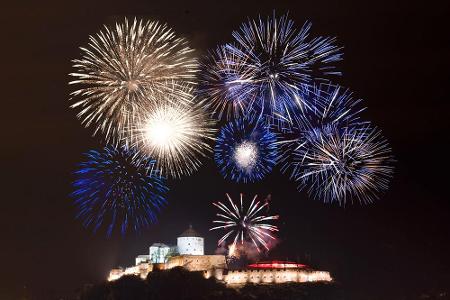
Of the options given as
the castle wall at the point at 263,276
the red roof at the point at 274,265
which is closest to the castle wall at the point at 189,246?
the red roof at the point at 274,265

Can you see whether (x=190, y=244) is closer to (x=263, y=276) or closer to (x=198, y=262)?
A: (x=198, y=262)

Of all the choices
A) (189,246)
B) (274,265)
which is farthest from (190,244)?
(274,265)

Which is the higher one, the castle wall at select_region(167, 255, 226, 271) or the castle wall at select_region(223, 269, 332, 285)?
the castle wall at select_region(167, 255, 226, 271)

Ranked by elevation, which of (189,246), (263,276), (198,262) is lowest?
(263,276)

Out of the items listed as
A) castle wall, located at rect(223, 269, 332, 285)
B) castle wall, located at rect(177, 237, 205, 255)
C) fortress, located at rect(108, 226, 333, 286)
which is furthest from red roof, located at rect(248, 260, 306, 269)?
castle wall, located at rect(177, 237, 205, 255)

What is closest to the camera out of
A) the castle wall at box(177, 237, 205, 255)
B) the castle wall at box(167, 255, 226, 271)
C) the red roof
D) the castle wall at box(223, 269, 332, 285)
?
the castle wall at box(223, 269, 332, 285)

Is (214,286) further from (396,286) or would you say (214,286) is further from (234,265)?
(396,286)

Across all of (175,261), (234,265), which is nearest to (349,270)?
(234,265)

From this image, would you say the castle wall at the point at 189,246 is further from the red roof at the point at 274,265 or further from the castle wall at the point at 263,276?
the castle wall at the point at 263,276

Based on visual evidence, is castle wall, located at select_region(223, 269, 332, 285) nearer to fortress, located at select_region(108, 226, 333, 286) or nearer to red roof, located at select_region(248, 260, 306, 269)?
fortress, located at select_region(108, 226, 333, 286)
